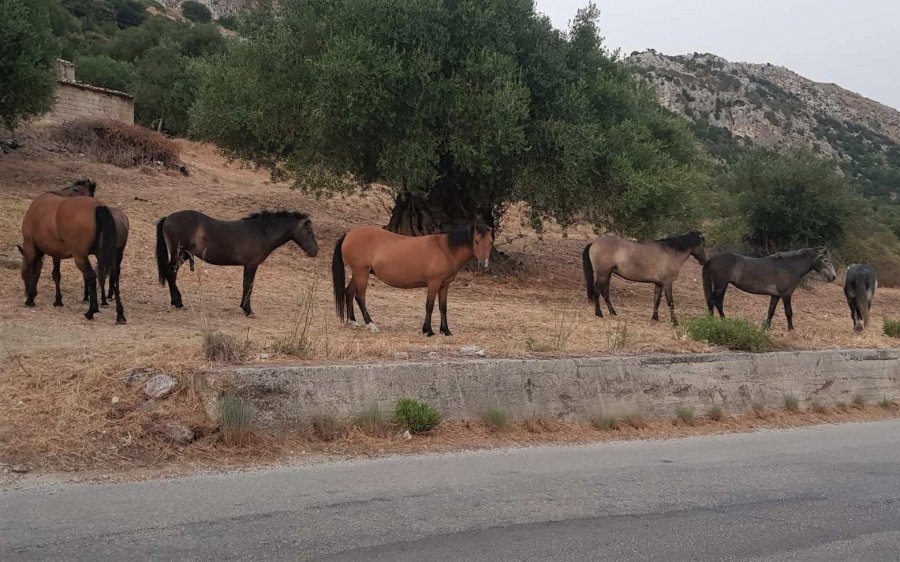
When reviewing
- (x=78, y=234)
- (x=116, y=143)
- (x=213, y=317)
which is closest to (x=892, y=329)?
(x=213, y=317)

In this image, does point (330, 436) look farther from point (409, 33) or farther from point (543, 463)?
point (409, 33)

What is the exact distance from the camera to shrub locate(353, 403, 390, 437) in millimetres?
7672

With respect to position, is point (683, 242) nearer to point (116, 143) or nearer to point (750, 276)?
point (750, 276)

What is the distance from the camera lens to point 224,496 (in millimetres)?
5734

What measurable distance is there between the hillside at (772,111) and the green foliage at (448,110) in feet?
205

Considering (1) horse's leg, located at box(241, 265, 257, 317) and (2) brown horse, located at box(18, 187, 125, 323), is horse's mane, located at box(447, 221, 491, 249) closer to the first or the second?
(1) horse's leg, located at box(241, 265, 257, 317)

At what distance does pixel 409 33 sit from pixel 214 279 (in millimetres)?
7157

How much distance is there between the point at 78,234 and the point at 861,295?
15.3 metres

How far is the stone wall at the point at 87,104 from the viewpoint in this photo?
107ft

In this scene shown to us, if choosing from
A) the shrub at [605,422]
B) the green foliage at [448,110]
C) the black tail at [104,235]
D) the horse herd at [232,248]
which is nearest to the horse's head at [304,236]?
the horse herd at [232,248]

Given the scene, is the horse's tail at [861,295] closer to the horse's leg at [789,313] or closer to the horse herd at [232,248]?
the horse's leg at [789,313]

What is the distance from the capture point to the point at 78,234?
425 inches

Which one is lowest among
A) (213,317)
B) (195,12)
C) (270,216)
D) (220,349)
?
(213,317)

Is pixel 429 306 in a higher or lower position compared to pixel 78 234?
lower
